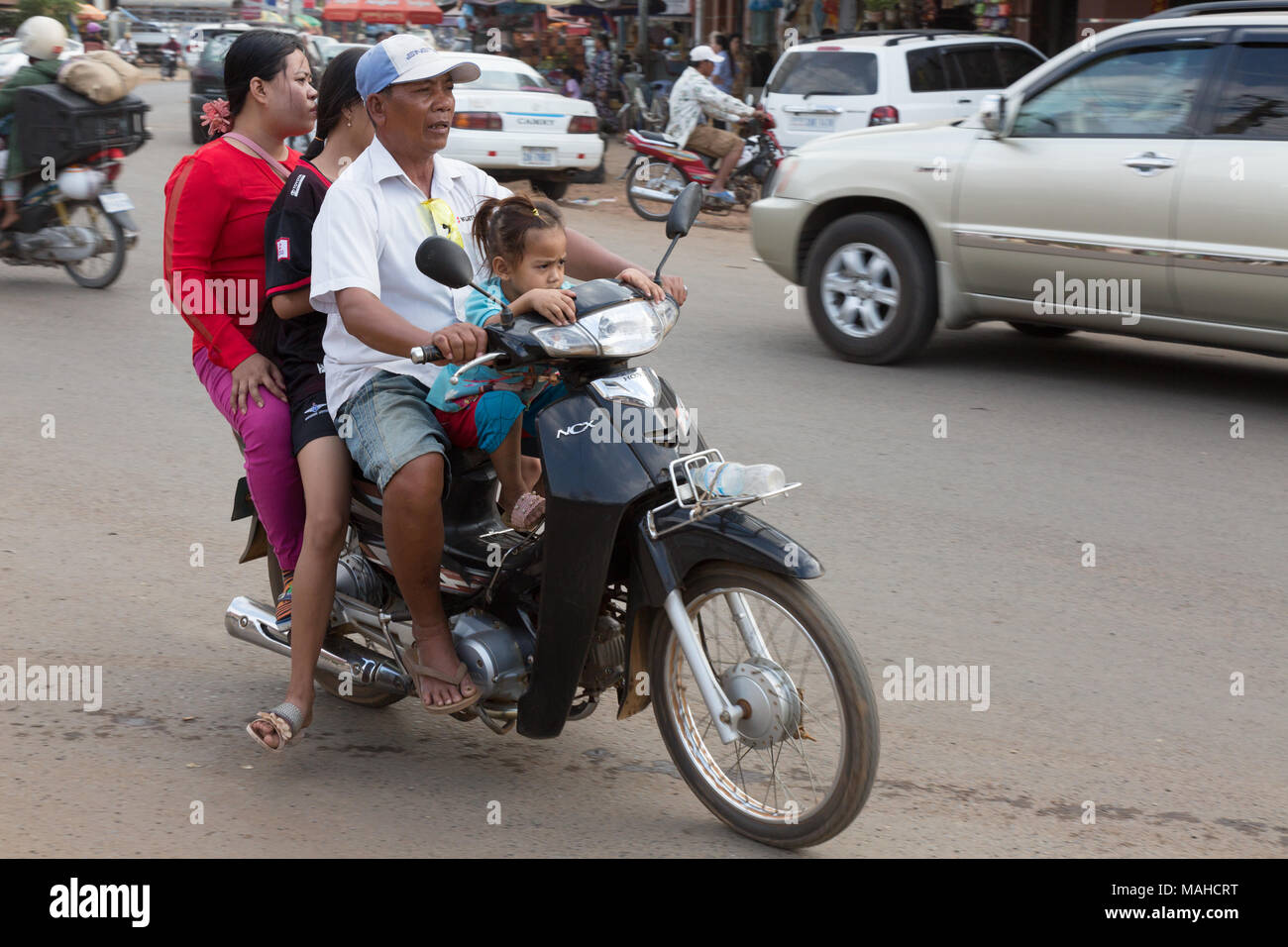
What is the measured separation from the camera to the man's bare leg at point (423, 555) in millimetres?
3336

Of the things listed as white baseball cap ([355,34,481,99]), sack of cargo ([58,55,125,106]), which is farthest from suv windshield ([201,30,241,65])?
white baseball cap ([355,34,481,99])

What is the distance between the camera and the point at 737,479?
10.0 ft

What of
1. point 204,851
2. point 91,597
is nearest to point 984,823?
point 204,851

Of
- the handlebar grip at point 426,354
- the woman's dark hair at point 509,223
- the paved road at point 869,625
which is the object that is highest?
the woman's dark hair at point 509,223

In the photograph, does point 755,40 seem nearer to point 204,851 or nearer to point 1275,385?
point 1275,385

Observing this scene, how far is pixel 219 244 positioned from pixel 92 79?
23.9ft

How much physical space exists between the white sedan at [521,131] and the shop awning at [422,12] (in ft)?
77.4

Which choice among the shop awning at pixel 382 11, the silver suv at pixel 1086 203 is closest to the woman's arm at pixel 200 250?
the silver suv at pixel 1086 203

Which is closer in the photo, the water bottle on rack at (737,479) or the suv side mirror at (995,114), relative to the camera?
the water bottle on rack at (737,479)

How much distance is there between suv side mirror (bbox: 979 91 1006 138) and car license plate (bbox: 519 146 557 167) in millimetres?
8211

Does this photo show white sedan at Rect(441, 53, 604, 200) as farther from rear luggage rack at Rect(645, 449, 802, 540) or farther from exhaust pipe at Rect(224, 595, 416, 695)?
rear luggage rack at Rect(645, 449, 802, 540)

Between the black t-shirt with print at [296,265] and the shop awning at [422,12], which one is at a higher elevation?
the shop awning at [422,12]

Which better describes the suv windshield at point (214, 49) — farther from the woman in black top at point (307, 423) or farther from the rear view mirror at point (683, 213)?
the rear view mirror at point (683, 213)

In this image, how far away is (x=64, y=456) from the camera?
6.47m
